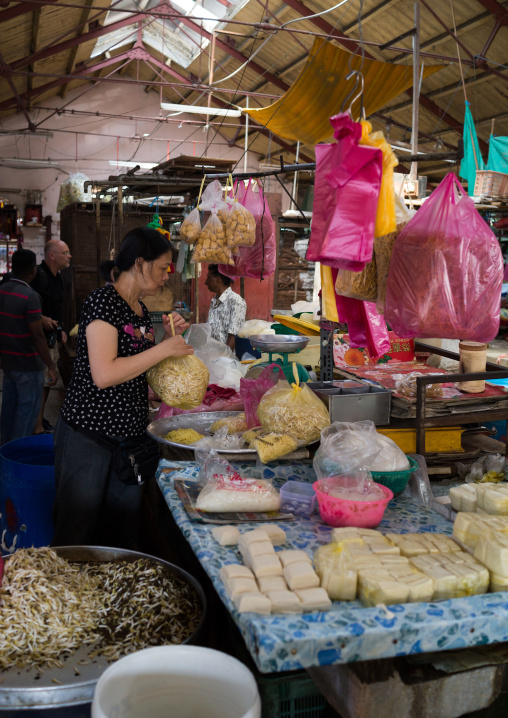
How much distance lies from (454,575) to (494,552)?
0.13 metres

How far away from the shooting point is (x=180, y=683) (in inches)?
54.2

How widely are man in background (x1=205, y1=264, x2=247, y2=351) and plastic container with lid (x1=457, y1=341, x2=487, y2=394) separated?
9.59 ft

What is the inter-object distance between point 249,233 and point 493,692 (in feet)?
9.72

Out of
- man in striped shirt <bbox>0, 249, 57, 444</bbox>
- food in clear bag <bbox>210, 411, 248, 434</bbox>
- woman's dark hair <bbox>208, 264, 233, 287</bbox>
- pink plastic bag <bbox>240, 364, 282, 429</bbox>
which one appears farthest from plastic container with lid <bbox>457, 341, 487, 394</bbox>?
man in striped shirt <bbox>0, 249, 57, 444</bbox>

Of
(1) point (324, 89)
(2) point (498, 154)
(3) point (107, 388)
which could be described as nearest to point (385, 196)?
(3) point (107, 388)

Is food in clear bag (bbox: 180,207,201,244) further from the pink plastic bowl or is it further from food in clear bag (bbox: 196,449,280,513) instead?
the pink plastic bowl

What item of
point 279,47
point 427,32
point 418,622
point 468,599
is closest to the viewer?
point 418,622

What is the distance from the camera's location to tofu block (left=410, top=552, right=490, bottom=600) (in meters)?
1.51

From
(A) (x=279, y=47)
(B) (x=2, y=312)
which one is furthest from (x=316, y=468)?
(A) (x=279, y=47)

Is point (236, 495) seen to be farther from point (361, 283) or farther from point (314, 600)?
point (361, 283)

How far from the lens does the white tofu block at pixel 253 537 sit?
66.2 inches

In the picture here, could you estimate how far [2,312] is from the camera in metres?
4.95

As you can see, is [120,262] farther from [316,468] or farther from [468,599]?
[468,599]

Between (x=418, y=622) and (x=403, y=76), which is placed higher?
(x=403, y=76)
